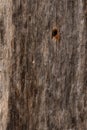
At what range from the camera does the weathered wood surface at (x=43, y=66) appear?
1657 mm

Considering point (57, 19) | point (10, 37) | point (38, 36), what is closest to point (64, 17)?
point (57, 19)

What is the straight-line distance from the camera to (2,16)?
168cm

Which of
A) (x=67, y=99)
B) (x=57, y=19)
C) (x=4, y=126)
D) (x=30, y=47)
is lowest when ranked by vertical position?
(x=4, y=126)

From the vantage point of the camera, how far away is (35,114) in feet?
5.65

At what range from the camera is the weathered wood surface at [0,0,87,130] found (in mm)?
1657

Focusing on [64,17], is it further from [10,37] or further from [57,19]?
[10,37]

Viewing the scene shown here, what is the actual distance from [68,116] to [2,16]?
1.76 ft

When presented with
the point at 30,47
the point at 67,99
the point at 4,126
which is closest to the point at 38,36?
the point at 30,47

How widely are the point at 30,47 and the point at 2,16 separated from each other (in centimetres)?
18

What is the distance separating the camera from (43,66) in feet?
5.55

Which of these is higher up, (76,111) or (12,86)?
(12,86)

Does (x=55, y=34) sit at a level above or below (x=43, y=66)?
above

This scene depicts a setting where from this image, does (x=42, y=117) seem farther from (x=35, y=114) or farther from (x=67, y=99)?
(x=67, y=99)

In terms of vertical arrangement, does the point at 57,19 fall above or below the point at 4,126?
above
